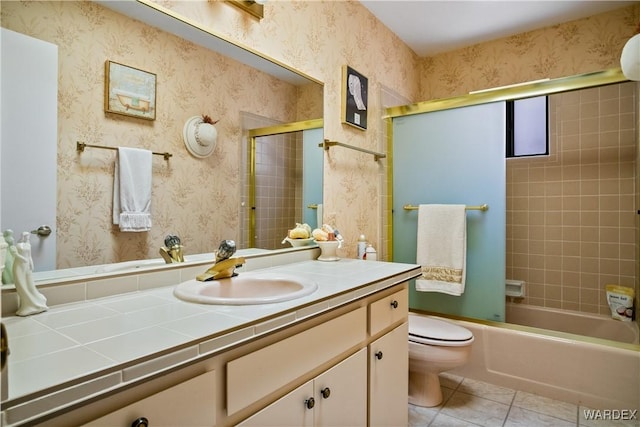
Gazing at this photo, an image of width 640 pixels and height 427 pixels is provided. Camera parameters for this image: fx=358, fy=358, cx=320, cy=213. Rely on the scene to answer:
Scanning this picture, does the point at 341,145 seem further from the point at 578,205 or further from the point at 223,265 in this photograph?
the point at 578,205

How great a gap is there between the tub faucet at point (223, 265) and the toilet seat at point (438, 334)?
43.9 inches

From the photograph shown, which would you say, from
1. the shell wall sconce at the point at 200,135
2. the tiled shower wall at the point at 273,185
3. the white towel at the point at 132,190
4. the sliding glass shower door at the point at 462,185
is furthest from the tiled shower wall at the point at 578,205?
the white towel at the point at 132,190

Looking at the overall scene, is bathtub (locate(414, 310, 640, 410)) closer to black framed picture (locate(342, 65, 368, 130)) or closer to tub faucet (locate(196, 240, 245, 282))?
black framed picture (locate(342, 65, 368, 130))

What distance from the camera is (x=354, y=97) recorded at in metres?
2.16

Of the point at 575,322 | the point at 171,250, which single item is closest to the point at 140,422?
the point at 171,250

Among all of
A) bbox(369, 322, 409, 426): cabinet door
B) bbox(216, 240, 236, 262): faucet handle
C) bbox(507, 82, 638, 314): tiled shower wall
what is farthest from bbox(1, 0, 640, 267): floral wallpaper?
bbox(369, 322, 409, 426): cabinet door

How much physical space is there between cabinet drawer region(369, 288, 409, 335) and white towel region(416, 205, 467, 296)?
0.83 metres

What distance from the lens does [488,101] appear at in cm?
219

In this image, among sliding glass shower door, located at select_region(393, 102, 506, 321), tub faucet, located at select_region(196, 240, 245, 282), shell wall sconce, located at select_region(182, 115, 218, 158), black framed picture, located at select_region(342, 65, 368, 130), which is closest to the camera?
tub faucet, located at select_region(196, 240, 245, 282)

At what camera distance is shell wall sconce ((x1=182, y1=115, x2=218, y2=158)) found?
1.29m

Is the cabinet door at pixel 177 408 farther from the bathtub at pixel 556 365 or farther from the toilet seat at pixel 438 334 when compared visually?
the bathtub at pixel 556 365

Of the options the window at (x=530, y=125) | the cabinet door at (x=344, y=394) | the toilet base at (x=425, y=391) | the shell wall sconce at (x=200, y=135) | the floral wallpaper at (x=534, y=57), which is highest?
the floral wallpaper at (x=534, y=57)

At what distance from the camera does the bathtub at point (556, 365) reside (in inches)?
71.4

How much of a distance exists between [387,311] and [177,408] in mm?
878
